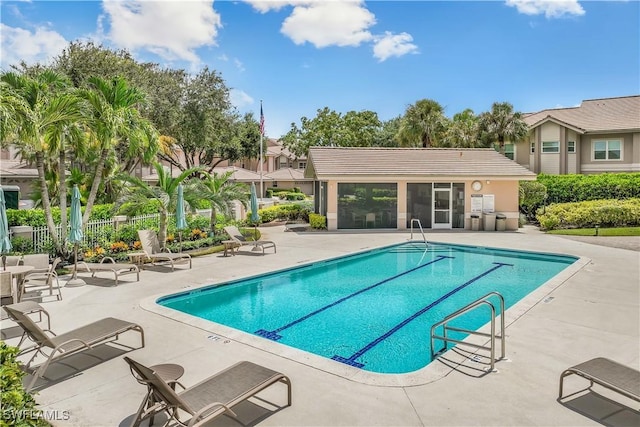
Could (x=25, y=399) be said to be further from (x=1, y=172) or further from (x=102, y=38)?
(x=1, y=172)

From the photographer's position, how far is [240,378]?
16.9 ft

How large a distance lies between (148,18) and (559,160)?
1238 inches

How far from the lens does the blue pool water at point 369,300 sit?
8234 mm

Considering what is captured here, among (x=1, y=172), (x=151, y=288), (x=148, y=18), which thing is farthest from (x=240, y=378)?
(x=1, y=172)

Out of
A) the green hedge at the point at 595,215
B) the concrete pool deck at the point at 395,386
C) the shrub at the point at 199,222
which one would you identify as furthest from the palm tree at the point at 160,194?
the green hedge at the point at 595,215

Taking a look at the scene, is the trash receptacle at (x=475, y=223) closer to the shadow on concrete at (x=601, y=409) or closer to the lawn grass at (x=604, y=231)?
the lawn grass at (x=604, y=231)

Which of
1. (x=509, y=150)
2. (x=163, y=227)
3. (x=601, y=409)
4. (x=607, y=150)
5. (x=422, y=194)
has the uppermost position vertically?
(x=509, y=150)

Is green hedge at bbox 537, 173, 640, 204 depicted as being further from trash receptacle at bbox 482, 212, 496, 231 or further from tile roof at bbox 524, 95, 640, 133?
trash receptacle at bbox 482, 212, 496, 231

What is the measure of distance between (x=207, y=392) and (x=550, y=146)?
119 ft

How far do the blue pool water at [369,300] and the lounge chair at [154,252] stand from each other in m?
2.70

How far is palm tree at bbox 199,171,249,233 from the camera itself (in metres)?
17.8

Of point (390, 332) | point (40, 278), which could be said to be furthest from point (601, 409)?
point (40, 278)

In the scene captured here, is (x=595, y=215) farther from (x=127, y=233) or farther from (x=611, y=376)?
(x=127, y=233)

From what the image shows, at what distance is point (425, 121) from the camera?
127ft
